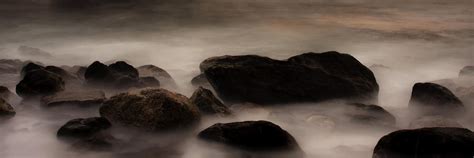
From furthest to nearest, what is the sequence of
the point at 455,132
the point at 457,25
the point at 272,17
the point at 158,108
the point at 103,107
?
1. the point at 272,17
2. the point at 457,25
3. the point at 103,107
4. the point at 158,108
5. the point at 455,132

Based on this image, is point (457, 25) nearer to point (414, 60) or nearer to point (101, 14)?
point (414, 60)

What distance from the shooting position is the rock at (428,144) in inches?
113

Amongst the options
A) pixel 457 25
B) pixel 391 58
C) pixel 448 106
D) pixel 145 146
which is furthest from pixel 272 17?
pixel 145 146

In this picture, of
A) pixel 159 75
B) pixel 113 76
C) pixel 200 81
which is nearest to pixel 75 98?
pixel 113 76

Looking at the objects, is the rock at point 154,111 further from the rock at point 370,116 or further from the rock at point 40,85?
the rock at point 370,116

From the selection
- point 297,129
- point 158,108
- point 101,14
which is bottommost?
point 101,14

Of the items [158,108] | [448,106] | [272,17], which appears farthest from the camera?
[272,17]

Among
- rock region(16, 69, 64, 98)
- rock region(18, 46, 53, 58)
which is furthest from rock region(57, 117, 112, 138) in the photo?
rock region(18, 46, 53, 58)

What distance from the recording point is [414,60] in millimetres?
7262

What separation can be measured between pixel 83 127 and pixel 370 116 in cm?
208

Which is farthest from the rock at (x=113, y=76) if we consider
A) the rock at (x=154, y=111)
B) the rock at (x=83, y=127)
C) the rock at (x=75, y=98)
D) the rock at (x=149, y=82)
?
the rock at (x=83, y=127)

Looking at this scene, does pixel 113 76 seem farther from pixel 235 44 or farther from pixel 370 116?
pixel 235 44

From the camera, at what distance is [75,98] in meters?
4.18

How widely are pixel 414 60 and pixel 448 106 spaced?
325 centimetres
